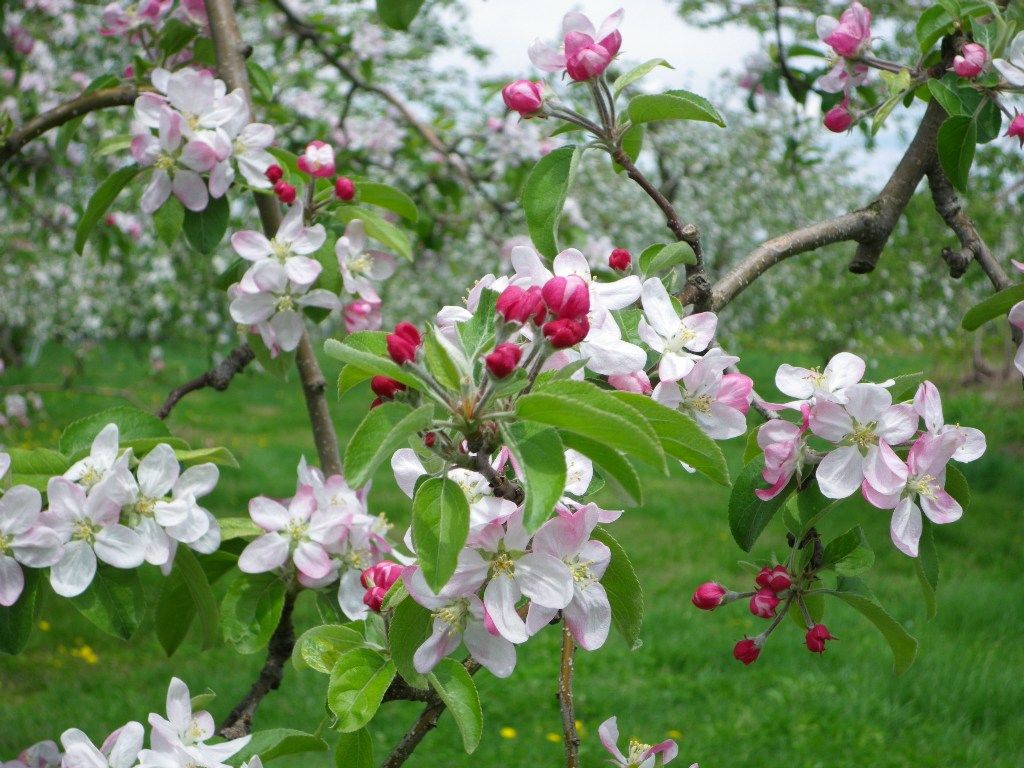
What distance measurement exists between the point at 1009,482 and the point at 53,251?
7.12m

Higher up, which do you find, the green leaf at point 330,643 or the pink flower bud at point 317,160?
the pink flower bud at point 317,160

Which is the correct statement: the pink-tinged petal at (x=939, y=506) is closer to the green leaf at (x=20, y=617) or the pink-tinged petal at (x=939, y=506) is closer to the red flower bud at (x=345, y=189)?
the green leaf at (x=20, y=617)

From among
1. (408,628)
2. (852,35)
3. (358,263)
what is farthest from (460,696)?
(852,35)

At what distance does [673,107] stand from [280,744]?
2.68ft

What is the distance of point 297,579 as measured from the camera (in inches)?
62.9

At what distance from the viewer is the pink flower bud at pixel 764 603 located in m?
1.21

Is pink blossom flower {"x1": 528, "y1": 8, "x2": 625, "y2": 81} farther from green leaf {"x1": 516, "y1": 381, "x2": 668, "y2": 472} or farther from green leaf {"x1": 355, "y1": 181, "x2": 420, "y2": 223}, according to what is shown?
green leaf {"x1": 355, "y1": 181, "x2": 420, "y2": 223}

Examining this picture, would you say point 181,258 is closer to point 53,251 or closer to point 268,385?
point 53,251

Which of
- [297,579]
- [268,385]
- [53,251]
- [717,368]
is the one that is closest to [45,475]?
[297,579]

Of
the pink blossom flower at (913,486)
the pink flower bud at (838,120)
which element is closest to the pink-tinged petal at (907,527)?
the pink blossom flower at (913,486)

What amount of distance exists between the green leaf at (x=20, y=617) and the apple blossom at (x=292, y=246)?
0.60 m

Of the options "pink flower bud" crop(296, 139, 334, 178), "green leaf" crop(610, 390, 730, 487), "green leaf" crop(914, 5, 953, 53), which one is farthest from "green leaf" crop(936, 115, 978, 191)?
"pink flower bud" crop(296, 139, 334, 178)

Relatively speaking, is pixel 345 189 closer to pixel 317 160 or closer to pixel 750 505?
pixel 317 160

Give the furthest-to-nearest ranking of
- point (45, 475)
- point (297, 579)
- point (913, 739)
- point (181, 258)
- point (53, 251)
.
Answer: point (53, 251) < point (181, 258) < point (913, 739) < point (297, 579) < point (45, 475)
